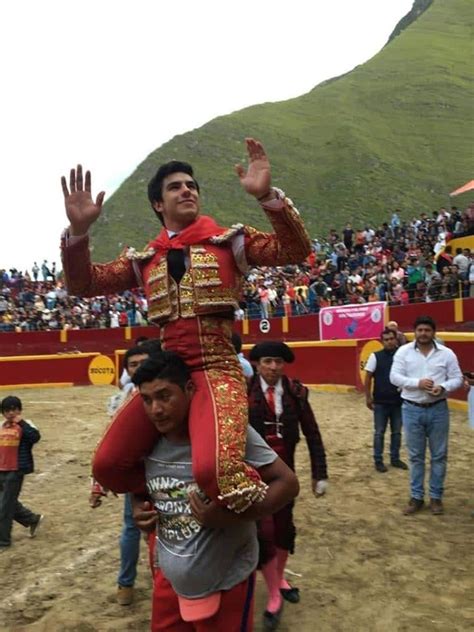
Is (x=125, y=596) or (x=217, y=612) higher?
(x=217, y=612)

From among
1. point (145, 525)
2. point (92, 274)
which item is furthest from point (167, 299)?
point (145, 525)

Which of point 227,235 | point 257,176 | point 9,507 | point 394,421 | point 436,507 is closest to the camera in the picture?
point 257,176

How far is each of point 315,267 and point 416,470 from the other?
19331 millimetres

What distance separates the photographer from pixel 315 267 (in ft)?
82.2

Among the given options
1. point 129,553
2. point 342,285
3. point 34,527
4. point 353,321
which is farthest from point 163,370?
point 342,285

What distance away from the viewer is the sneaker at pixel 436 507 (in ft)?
19.6

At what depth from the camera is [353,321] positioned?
1669 cm

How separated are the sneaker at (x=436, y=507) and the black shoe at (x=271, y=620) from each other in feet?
8.30

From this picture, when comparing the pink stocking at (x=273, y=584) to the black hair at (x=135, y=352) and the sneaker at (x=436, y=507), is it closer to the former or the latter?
the black hair at (x=135, y=352)

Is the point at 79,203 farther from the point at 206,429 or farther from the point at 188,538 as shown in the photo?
the point at 188,538

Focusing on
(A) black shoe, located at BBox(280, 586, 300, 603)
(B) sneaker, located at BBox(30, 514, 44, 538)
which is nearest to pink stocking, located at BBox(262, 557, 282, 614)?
(A) black shoe, located at BBox(280, 586, 300, 603)

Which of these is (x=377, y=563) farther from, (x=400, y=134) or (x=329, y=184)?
(x=400, y=134)

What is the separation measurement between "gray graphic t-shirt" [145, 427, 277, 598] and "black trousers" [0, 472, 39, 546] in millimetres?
3647

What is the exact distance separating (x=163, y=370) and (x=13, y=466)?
3.82m
